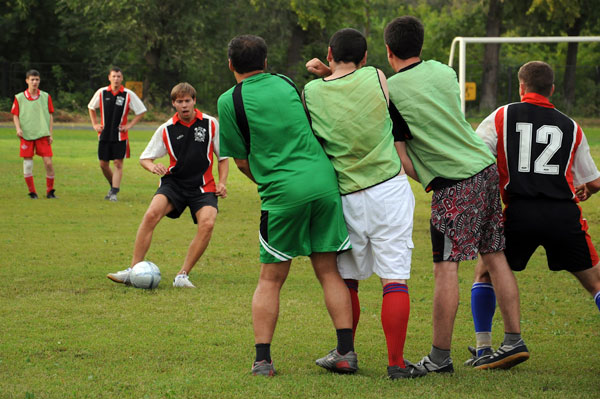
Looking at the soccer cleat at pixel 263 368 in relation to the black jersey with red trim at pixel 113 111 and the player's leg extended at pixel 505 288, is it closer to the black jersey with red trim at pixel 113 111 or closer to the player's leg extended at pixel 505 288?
the player's leg extended at pixel 505 288

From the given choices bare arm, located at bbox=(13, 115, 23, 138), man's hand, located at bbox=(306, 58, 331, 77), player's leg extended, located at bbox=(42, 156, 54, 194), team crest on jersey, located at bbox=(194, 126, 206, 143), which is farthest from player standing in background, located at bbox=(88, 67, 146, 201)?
man's hand, located at bbox=(306, 58, 331, 77)

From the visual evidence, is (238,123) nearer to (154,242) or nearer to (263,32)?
(154,242)

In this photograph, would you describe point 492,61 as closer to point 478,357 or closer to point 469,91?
→ point 469,91

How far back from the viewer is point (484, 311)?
18.7 feet

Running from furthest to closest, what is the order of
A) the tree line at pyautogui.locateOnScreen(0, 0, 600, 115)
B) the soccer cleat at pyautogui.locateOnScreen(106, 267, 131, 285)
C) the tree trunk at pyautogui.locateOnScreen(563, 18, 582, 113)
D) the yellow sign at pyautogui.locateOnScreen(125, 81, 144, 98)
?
the yellow sign at pyautogui.locateOnScreen(125, 81, 144, 98)
the tree line at pyautogui.locateOnScreen(0, 0, 600, 115)
the tree trunk at pyautogui.locateOnScreen(563, 18, 582, 113)
the soccer cleat at pyautogui.locateOnScreen(106, 267, 131, 285)

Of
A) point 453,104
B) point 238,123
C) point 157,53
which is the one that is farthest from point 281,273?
point 157,53

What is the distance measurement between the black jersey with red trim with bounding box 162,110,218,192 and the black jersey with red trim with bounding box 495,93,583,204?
371cm

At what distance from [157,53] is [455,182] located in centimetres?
4207

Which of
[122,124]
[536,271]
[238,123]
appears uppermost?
[238,123]

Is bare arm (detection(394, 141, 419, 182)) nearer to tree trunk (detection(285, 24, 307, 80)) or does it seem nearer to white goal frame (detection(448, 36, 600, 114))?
white goal frame (detection(448, 36, 600, 114))

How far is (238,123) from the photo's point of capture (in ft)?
17.1

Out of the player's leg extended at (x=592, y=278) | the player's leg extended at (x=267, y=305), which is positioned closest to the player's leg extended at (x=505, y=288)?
the player's leg extended at (x=592, y=278)

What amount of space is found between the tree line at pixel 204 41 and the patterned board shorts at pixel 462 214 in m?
36.0

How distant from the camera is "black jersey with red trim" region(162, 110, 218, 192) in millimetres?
8453
